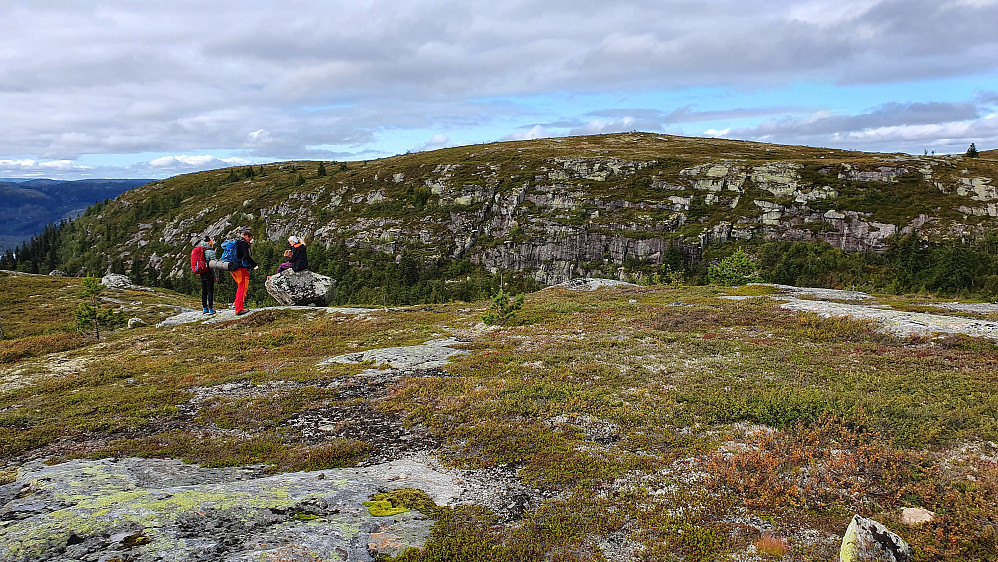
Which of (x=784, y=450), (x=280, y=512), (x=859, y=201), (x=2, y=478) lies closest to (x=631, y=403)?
(x=784, y=450)

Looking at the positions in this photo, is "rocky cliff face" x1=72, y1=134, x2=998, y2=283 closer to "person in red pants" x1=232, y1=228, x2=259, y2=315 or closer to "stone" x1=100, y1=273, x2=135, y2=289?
"stone" x1=100, y1=273, x2=135, y2=289

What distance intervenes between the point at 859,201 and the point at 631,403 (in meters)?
177

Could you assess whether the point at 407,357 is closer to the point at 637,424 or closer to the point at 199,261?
the point at 637,424

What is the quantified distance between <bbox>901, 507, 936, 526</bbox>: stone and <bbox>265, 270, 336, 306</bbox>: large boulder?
1562 inches

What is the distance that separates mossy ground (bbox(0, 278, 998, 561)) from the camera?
8.66 metres

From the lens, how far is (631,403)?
49.5ft

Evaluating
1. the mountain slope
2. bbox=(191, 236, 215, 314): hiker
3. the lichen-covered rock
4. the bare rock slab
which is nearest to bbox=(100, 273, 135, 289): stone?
the mountain slope

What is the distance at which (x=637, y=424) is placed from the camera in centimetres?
1344

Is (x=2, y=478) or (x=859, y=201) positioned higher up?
(x=859, y=201)

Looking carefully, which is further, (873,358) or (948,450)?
(873,358)

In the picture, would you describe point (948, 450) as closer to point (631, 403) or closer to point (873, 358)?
point (631, 403)

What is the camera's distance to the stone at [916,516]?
842 centimetres

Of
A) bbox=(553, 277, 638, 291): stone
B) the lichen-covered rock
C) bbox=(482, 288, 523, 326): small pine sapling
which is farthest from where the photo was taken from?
bbox=(553, 277, 638, 291): stone

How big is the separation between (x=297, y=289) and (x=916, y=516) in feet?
134
